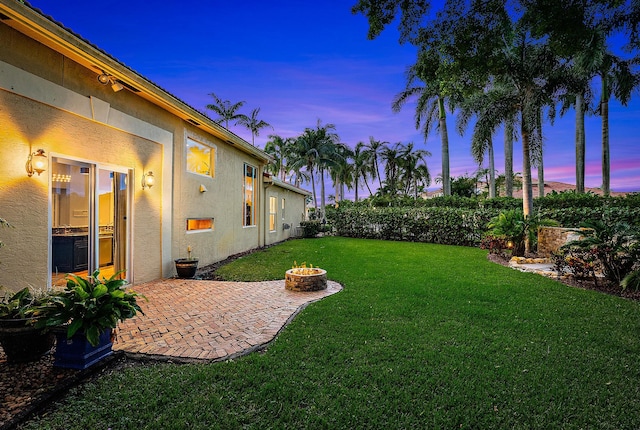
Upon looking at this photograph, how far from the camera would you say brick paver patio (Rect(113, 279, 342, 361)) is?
12.0ft

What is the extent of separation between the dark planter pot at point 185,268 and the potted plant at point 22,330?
4.31m

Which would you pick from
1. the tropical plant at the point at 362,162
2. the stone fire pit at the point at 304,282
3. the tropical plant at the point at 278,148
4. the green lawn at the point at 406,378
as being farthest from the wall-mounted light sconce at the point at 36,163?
the tropical plant at the point at 362,162

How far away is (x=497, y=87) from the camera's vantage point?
12555 mm

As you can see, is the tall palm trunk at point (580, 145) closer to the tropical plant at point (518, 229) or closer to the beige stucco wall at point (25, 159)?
the tropical plant at point (518, 229)

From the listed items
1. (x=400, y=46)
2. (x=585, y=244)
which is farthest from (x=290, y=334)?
(x=585, y=244)

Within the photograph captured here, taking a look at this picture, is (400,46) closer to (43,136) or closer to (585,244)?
(585,244)

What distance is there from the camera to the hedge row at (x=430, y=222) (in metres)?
11.7

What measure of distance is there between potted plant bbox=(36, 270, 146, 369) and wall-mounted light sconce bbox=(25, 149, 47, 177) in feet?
8.04

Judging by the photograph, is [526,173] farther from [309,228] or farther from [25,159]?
[25,159]

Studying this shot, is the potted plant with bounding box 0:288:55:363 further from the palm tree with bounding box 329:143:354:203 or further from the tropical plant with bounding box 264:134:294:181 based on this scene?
the tropical plant with bounding box 264:134:294:181

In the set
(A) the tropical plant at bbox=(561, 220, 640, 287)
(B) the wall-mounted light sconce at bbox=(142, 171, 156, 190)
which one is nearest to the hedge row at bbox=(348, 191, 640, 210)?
(A) the tropical plant at bbox=(561, 220, 640, 287)

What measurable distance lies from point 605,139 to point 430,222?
15278mm

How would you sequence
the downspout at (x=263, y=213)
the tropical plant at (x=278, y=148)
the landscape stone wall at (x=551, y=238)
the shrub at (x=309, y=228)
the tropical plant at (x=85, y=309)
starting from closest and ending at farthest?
the tropical plant at (x=85, y=309) < the landscape stone wall at (x=551, y=238) < the downspout at (x=263, y=213) < the shrub at (x=309, y=228) < the tropical plant at (x=278, y=148)

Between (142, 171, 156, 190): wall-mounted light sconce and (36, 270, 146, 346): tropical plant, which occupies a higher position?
(142, 171, 156, 190): wall-mounted light sconce
